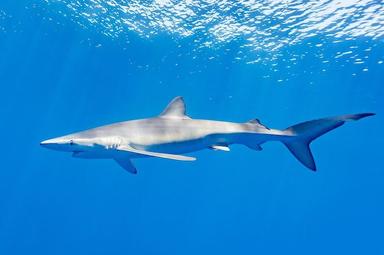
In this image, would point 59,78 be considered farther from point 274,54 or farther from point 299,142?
point 299,142

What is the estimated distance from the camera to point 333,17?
1769cm

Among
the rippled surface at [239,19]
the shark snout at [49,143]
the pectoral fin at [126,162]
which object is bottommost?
the shark snout at [49,143]

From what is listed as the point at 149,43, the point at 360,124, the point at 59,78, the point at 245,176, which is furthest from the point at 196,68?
the point at 245,176

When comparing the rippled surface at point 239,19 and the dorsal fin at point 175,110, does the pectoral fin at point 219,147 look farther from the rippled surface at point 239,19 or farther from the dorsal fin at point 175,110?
the rippled surface at point 239,19

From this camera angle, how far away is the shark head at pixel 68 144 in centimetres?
661

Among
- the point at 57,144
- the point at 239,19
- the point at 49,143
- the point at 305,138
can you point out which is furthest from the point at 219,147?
the point at 239,19

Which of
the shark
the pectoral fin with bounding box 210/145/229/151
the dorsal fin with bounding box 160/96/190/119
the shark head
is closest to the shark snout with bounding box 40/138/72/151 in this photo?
the shark head

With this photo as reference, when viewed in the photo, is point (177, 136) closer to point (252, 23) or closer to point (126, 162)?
point (126, 162)

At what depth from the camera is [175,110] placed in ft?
27.3

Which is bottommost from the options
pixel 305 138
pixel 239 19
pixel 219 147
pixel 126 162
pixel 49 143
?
pixel 49 143

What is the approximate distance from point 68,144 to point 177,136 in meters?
2.09

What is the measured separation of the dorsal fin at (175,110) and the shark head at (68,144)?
1.89m

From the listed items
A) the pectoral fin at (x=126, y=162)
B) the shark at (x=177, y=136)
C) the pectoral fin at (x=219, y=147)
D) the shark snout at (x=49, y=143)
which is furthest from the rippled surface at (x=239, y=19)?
the shark snout at (x=49, y=143)

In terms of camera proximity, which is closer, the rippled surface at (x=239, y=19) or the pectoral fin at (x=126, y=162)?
the pectoral fin at (x=126, y=162)
